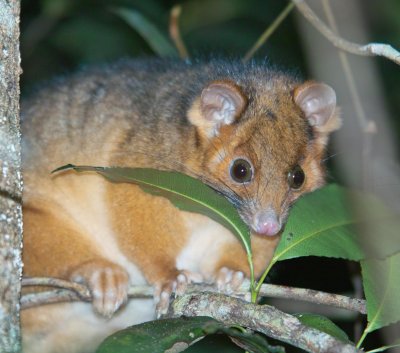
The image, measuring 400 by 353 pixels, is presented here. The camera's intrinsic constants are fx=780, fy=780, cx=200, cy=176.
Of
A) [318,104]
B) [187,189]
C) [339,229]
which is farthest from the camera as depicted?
[318,104]

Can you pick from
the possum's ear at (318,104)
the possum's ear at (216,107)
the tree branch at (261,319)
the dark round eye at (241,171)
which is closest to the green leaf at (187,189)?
the tree branch at (261,319)

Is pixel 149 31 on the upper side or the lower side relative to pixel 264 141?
upper

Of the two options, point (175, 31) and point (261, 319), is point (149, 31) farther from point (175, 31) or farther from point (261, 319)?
point (261, 319)

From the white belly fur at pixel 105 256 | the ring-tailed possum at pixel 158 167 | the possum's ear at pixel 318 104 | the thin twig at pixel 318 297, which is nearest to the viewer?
the thin twig at pixel 318 297

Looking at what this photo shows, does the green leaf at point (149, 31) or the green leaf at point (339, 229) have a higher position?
the green leaf at point (149, 31)

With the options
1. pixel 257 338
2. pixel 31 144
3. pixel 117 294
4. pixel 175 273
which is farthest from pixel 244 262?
pixel 257 338

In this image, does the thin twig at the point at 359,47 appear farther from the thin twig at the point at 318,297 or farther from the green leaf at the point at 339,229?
the thin twig at the point at 318,297

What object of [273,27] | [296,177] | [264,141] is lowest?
[296,177]

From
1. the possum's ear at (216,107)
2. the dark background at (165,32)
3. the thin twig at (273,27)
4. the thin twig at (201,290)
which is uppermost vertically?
the dark background at (165,32)

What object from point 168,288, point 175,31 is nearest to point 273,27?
point 175,31
